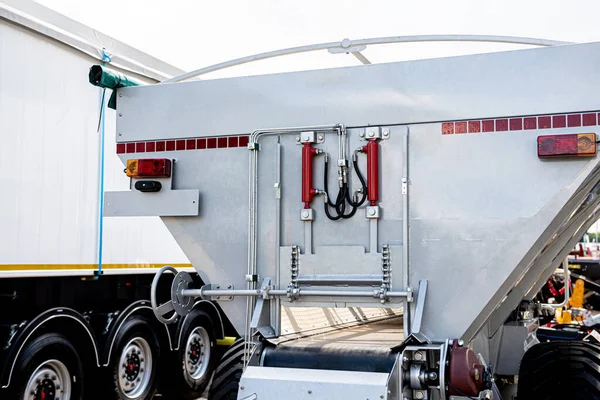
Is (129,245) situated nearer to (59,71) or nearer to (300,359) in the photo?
(59,71)

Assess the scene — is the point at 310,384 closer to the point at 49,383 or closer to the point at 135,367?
the point at 49,383

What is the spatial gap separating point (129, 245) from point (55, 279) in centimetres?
94

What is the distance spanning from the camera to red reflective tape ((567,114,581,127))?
3.57 meters

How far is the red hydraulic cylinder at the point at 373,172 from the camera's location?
389cm

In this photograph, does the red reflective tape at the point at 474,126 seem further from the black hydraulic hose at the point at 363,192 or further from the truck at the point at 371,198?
the black hydraulic hose at the point at 363,192

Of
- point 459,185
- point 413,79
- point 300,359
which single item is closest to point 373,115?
point 413,79

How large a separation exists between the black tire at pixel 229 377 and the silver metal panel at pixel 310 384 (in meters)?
0.53

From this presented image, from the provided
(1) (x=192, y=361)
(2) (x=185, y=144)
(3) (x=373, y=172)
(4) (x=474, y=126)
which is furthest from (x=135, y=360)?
(4) (x=474, y=126)

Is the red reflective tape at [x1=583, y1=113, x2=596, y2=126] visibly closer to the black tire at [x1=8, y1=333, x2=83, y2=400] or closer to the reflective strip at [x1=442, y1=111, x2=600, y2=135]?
the reflective strip at [x1=442, y1=111, x2=600, y2=135]

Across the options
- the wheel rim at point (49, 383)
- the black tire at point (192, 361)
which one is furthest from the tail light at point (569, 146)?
the black tire at point (192, 361)

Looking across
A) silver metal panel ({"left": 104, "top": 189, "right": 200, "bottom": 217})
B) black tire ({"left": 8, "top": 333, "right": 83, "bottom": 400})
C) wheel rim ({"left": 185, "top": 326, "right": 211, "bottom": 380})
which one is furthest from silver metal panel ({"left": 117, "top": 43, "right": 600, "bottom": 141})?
wheel rim ({"left": 185, "top": 326, "right": 211, "bottom": 380})

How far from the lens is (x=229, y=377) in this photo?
419 centimetres

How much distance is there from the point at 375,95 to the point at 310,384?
5.24ft

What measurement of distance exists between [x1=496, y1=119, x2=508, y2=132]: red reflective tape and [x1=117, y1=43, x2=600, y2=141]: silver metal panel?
42 millimetres
